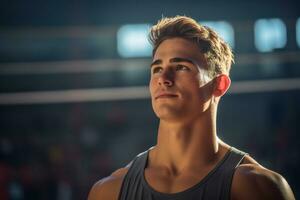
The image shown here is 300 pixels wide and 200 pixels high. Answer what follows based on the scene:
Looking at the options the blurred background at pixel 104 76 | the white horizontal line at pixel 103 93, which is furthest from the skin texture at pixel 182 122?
the white horizontal line at pixel 103 93

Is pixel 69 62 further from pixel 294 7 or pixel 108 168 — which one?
pixel 294 7

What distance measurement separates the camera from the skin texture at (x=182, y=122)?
179cm

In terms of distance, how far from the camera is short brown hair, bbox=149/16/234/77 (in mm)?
1881

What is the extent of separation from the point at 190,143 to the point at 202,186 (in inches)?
6.8

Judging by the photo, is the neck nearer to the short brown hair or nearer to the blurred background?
the short brown hair

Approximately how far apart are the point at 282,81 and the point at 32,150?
11.1 feet

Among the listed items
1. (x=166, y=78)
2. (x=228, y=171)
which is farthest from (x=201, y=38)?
(x=228, y=171)

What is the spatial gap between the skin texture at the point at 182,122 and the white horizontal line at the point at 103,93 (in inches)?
223

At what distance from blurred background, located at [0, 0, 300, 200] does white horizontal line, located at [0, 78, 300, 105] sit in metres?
0.01

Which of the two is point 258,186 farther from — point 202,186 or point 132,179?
point 132,179

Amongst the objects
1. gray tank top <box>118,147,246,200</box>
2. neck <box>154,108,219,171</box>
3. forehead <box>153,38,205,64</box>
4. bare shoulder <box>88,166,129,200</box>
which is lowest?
bare shoulder <box>88,166,129,200</box>

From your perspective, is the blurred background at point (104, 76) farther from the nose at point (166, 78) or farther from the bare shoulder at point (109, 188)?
the nose at point (166, 78)

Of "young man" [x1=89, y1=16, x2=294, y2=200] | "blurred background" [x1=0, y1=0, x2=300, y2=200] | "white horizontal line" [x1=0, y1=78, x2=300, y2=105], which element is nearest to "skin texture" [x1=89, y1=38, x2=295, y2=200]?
"young man" [x1=89, y1=16, x2=294, y2=200]

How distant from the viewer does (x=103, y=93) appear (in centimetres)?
785
